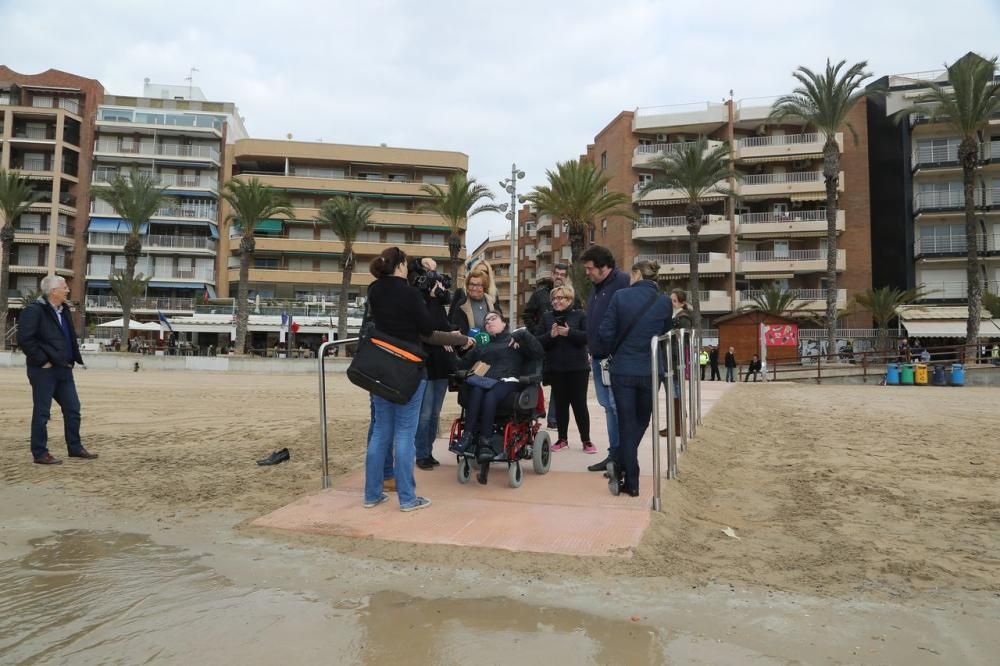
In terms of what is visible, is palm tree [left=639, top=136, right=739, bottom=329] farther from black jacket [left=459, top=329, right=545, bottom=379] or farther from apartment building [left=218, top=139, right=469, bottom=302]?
black jacket [left=459, top=329, right=545, bottom=379]

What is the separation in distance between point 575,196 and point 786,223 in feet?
61.5

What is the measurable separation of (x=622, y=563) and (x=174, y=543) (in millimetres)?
2624

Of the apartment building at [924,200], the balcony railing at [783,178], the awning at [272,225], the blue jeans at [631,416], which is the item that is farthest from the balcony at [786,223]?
the blue jeans at [631,416]

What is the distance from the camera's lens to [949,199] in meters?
41.9

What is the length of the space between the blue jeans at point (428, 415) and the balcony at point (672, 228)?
4135cm

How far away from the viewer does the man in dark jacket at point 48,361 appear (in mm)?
6145

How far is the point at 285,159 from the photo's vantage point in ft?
185

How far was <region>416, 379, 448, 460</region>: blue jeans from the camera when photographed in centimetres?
570

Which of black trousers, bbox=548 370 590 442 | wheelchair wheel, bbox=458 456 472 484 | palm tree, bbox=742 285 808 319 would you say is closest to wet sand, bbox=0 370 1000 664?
black trousers, bbox=548 370 590 442

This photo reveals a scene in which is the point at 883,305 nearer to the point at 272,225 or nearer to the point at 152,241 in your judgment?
the point at 272,225

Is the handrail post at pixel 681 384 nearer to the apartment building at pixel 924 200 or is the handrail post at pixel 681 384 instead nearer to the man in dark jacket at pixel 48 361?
the man in dark jacket at pixel 48 361

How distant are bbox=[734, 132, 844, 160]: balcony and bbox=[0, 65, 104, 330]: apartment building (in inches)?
2098

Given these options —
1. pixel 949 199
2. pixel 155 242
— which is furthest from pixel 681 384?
pixel 155 242

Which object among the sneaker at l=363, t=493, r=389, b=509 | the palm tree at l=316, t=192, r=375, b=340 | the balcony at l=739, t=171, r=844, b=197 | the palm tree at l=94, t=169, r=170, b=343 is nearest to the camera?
the sneaker at l=363, t=493, r=389, b=509
